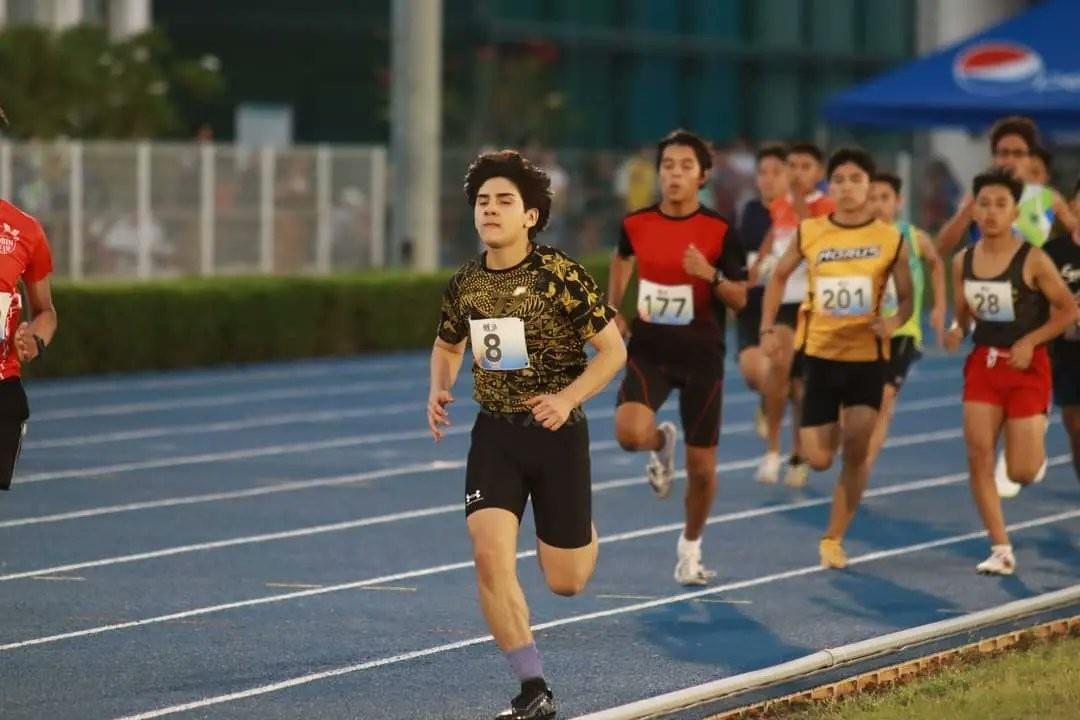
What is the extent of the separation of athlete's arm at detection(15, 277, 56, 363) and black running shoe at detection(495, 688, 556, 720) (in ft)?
7.13

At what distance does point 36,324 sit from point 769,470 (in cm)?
736

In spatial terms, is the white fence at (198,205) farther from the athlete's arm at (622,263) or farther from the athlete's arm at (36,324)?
the athlete's arm at (36,324)

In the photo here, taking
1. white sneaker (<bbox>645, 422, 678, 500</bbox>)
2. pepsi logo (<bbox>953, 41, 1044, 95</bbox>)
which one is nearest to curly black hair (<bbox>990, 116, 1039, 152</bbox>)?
white sneaker (<bbox>645, 422, 678, 500</bbox>)

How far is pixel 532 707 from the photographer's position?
27.1ft

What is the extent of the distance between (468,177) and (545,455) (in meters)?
0.90

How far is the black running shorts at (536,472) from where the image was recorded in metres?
8.50

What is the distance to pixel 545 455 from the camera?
8.55 meters

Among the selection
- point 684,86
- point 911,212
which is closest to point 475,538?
point 911,212

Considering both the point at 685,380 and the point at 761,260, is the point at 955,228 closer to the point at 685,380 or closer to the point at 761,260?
the point at 761,260

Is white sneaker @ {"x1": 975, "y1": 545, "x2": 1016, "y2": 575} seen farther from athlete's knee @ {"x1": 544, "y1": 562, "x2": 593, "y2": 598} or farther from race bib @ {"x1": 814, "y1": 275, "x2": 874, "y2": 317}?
athlete's knee @ {"x1": 544, "y1": 562, "x2": 593, "y2": 598}

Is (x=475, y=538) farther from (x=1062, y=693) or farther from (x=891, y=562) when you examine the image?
(x=891, y=562)

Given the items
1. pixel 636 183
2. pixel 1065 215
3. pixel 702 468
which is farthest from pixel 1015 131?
pixel 636 183

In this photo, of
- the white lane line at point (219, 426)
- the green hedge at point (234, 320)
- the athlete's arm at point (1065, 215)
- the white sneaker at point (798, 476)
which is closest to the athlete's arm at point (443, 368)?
the athlete's arm at point (1065, 215)

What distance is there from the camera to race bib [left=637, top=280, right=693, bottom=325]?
11961 millimetres
